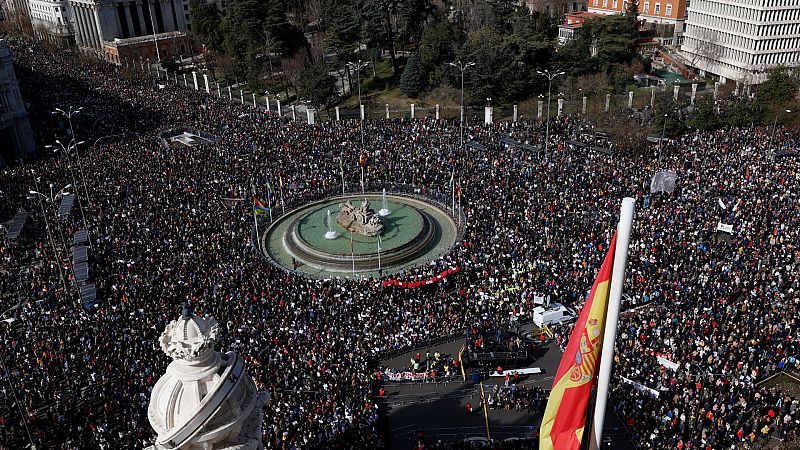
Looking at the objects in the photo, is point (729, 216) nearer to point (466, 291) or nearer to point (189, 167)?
point (466, 291)

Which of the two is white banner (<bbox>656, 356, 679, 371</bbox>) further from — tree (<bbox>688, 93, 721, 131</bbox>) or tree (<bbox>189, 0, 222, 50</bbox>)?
tree (<bbox>189, 0, 222, 50</bbox>)

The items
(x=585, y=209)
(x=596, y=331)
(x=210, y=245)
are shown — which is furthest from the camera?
(x=585, y=209)

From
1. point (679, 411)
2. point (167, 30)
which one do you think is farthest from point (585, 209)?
point (167, 30)

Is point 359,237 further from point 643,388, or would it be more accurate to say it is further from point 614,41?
point 614,41

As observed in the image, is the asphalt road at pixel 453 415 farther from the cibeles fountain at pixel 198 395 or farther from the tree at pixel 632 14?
the tree at pixel 632 14

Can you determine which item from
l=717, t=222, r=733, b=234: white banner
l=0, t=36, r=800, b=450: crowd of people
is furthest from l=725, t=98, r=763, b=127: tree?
l=717, t=222, r=733, b=234: white banner

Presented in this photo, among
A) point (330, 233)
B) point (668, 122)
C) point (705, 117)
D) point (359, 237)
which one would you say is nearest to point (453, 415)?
point (359, 237)
